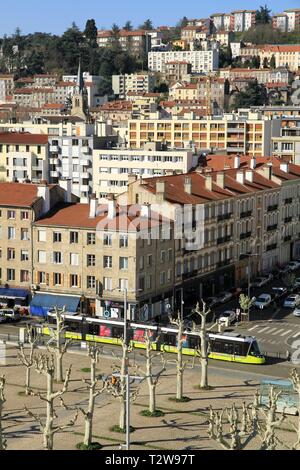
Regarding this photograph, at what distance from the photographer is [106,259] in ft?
244

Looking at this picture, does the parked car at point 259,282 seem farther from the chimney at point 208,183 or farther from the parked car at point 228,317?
the parked car at point 228,317

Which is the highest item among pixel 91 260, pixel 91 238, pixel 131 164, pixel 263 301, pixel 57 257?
pixel 131 164

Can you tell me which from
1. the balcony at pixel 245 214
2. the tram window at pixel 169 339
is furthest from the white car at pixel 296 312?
the tram window at pixel 169 339

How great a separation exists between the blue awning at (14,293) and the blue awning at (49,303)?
1.38m

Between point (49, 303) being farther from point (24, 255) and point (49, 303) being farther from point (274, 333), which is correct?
point (274, 333)

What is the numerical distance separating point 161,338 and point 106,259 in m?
10.3

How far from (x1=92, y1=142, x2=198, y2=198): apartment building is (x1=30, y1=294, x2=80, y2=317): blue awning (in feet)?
137

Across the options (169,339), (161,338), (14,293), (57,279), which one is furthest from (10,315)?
(169,339)

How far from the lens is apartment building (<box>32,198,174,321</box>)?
72.8 metres

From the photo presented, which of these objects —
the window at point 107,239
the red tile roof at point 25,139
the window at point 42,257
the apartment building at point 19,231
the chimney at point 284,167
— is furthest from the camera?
the red tile roof at point 25,139

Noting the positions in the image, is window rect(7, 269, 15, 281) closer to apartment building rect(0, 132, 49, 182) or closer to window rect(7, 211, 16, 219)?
window rect(7, 211, 16, 219)

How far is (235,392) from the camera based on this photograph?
56.5 m

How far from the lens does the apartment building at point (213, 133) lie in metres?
146
